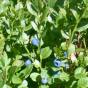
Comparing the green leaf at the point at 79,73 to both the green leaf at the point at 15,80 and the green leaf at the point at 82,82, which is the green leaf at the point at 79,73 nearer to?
the green leaf at the point at 82,82

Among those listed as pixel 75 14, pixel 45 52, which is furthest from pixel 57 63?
pixel 75 14

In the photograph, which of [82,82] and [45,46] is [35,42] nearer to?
[45,46]

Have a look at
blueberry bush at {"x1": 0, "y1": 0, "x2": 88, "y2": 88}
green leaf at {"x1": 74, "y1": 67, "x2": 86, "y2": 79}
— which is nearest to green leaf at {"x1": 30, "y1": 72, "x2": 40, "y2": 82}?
blueberry bush at {"x1": 0, "y1": 0, "x2": 88, "y2": 88}

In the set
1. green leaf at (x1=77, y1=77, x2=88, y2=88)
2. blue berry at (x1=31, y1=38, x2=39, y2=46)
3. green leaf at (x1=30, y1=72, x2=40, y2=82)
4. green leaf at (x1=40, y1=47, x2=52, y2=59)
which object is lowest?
green leaf at (x1=77, y1=77, x2=88, y2=88)

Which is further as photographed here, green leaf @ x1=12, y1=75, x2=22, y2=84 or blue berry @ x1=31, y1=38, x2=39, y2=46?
blue berry @ x1=31, y1=38, x2=39, y2=46

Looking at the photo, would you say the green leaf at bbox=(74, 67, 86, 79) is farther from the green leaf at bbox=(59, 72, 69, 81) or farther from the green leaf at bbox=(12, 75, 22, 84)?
the green leaf at bbox=(12, 75, 22, 84)

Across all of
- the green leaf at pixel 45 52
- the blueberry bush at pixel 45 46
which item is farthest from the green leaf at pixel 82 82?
the green leaf at pixel 45 52

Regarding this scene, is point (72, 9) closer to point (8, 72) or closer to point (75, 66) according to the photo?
point (75, 66)

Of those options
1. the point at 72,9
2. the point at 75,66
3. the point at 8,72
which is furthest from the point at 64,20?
the point at 8,72

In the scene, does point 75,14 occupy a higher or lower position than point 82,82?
higher
